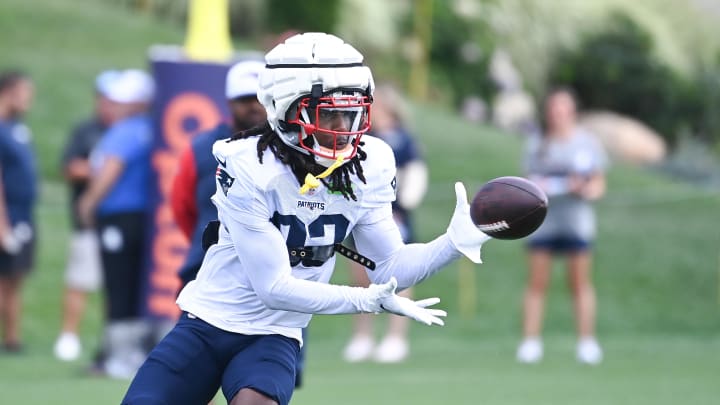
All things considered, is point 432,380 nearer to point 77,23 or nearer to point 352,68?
point 352,68

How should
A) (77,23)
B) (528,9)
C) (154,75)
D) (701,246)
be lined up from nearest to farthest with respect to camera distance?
(154,75), (701,246), (77,23), (528,9)

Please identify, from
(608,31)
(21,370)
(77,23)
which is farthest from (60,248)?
(608,31)

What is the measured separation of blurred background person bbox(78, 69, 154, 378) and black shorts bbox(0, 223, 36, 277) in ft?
4.96

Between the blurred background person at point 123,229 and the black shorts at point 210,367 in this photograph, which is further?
the blurred background person at point 123,229

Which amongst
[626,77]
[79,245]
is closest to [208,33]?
[79,245]

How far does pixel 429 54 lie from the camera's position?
2683cm

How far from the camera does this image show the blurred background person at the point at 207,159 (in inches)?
252

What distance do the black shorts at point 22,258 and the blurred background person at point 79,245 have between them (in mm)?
325

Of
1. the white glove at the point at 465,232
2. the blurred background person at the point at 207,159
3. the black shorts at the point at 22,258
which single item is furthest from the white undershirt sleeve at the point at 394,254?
the black shorts at the point at 22,258

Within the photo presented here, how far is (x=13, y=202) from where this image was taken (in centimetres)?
1100

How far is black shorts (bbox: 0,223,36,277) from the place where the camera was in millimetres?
10875

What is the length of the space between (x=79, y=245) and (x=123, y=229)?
5.59 feet

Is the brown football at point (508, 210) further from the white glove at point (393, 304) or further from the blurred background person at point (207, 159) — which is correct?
the blurred background person at point (207, 159)

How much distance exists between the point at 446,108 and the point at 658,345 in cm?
1472
